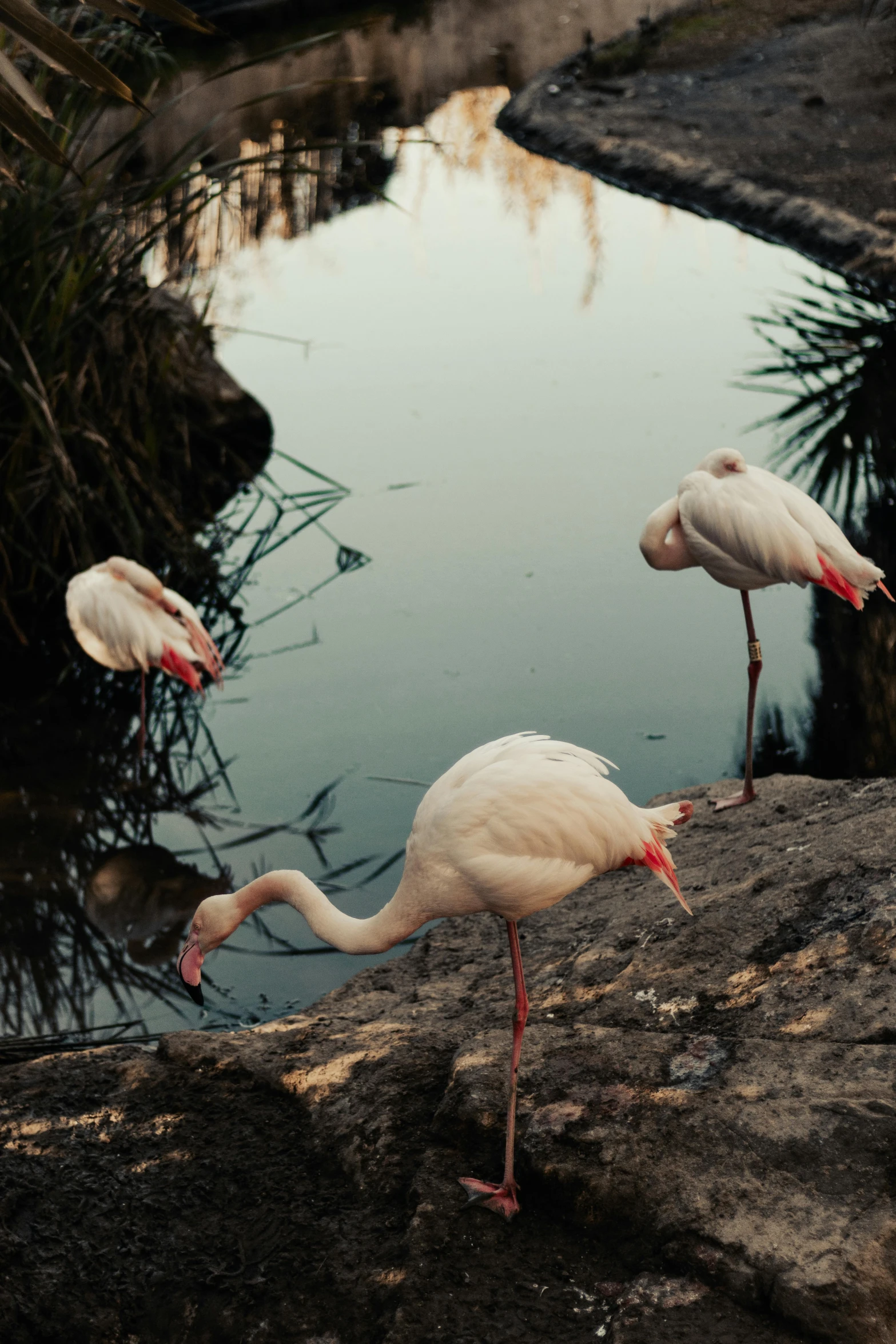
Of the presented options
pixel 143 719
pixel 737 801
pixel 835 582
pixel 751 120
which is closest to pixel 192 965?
pixel 737 801

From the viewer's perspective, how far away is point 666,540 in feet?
15.2

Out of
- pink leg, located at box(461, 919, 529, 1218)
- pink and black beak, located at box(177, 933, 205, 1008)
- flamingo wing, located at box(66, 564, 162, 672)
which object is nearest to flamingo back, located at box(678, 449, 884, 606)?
pink leg, located at box(461, 919, 529, 1218)

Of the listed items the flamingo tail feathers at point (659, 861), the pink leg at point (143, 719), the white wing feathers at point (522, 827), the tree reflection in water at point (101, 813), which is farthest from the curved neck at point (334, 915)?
the pink leg at point (143, 719)

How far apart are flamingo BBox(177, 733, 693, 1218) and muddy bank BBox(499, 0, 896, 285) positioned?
807cm

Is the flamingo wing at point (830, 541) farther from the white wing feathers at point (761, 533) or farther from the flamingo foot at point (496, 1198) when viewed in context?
the flamingo foot at point (496, 1198)

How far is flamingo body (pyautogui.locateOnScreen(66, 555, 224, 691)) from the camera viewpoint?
5.53 meters

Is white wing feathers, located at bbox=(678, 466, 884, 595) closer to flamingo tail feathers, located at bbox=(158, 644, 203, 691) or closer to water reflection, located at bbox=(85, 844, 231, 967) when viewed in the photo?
water reflection, located at bbox=(85, 844, 231, 967)

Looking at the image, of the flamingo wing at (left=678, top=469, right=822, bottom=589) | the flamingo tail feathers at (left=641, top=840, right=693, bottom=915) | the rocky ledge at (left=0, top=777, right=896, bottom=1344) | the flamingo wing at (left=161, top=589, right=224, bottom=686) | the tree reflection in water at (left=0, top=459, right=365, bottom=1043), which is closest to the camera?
the rocky ledge at (left=0, top=777, right=896, bottom=1344)

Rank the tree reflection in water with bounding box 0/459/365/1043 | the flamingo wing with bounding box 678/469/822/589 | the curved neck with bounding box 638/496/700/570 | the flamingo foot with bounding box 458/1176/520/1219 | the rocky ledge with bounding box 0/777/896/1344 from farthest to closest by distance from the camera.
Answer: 1. the curved neck with bounding box 638/496/700/570
2. the tree reflection in water with bounding box 0/459/365/1043
3. the flamingo wing with bounding box 678/469/822/589
4. the flamingo foot with bounding box 458/1176/520/1219
5. the rocky ledge with bounding box 0/777/896/1344

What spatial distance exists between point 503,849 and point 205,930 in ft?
2.60

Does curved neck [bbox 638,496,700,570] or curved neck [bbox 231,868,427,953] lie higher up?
curved neck [bbox 638,496,700,570]

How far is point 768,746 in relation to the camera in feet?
17.5

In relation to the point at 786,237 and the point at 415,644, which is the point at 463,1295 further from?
the point at 786,237

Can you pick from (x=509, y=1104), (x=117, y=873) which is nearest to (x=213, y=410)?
(x=117, y=873)
